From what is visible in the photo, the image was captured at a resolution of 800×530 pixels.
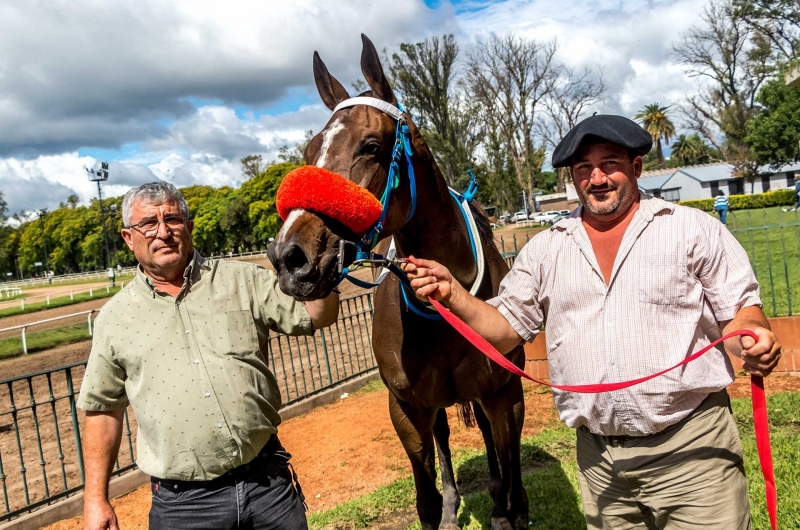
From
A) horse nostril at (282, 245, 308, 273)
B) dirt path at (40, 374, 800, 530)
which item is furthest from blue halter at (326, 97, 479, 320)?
dirt path at (40, 374, 800, 530)

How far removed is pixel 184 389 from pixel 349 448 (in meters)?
4.16

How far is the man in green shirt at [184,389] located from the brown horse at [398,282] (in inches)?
21.5

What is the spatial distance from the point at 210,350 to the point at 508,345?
3.97 feet

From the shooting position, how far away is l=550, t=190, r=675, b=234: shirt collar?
2.07m

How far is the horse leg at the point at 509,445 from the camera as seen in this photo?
3270 mm

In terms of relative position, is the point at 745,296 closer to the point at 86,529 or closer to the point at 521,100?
the point at 86,529

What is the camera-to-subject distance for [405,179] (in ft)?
8.16

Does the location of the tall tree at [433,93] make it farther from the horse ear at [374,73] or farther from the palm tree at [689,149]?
the palm tree at [689,149]

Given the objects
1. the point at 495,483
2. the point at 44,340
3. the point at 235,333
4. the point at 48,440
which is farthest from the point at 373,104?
the point at 44,340

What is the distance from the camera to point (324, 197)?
195 cm

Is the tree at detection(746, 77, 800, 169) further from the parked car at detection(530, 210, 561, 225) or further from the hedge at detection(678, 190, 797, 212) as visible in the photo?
the parked car at detection(530, 210, 561, 225)

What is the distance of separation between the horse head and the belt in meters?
0.86

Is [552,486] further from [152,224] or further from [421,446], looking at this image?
[152,224]

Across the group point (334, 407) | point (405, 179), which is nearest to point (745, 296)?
point (405, 179)
